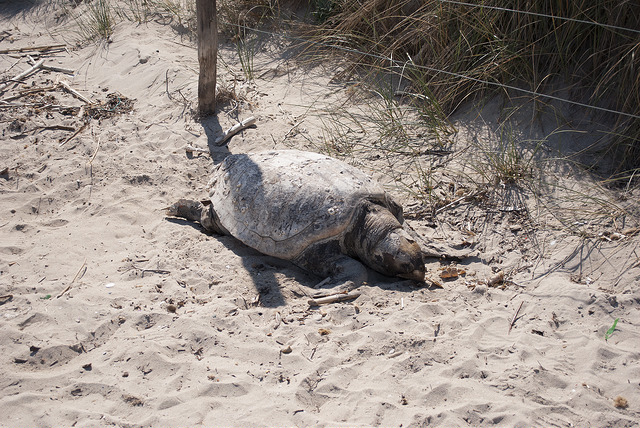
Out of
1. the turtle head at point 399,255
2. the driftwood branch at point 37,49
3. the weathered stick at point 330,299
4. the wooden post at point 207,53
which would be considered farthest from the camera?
the driftwood branch at point 37,49

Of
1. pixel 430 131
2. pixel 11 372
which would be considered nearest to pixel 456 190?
pixel 430 131

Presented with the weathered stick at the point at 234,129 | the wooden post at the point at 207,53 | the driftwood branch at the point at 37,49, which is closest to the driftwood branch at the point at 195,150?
the weathered stick at the point at 234,129

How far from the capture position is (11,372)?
262cm

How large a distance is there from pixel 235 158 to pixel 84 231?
1368 mm

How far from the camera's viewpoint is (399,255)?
3473 millimetres

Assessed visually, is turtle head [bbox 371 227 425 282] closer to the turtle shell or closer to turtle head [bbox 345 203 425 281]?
turtle head [bbox 345 203 425 281]

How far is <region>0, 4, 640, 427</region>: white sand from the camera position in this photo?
244 cm

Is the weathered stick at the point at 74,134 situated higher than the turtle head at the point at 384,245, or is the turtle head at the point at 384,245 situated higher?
the weathered stick at the point at 74,134

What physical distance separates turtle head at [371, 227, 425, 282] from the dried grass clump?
171cm

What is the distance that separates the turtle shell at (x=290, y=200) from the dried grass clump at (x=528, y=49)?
1.45 meters

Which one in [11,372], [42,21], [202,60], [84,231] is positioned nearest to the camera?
[11,372]

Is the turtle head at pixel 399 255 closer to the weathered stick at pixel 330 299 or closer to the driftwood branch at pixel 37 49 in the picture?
the weathered stick at pixel 330 299

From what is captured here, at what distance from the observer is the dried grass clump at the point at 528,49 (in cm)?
445

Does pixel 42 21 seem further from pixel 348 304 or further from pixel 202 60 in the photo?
pixel 348 304
